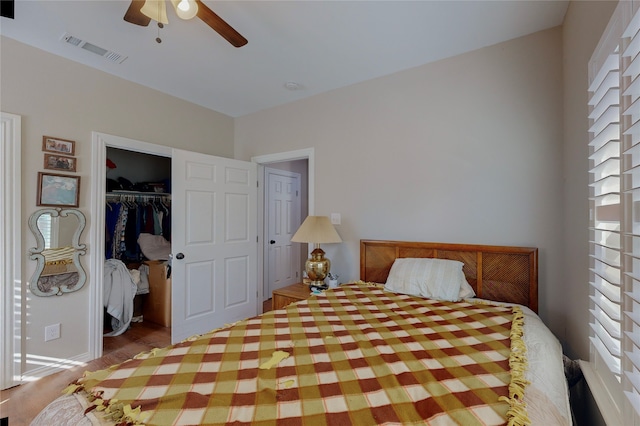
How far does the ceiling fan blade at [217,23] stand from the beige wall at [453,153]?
139cm

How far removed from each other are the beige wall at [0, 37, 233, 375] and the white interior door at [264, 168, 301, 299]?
67.6 inches

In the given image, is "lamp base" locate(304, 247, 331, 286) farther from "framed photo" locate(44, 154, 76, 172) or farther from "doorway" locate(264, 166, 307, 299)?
"framed photo" locate(44, 154, 76, 172)

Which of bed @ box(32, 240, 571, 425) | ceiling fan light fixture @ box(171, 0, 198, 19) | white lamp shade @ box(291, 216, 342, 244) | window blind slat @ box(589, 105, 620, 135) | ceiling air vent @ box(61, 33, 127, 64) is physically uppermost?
ceiling air vent @ box(61, 33, 127, 64)

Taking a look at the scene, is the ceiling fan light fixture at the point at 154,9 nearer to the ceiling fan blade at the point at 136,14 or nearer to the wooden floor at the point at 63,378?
the ceiling fan blade at the point at 136,14

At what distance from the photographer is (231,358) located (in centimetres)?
111

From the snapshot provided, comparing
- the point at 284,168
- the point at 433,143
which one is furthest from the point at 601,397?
the point at 284,168

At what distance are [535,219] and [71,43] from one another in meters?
3.70

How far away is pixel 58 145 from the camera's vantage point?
7.68 ft

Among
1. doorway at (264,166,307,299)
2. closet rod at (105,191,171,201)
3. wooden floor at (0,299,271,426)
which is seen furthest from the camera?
doorway at (264,166,307,299)

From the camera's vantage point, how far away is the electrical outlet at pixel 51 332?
7.49ft

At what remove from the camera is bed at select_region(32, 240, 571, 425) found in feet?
2.63

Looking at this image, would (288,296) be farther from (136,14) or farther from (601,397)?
(136,14)

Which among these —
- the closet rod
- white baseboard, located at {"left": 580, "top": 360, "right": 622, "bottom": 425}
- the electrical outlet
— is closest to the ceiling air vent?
the closet rod

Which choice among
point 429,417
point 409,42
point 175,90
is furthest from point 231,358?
point 175,90
